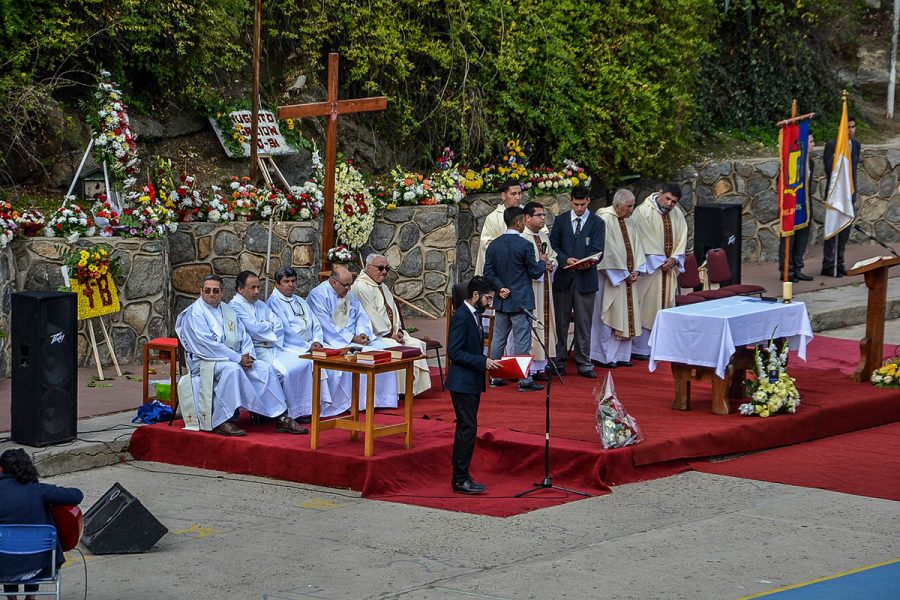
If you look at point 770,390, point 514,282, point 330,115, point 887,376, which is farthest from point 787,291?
point 330,115

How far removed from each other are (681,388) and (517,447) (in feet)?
6.45

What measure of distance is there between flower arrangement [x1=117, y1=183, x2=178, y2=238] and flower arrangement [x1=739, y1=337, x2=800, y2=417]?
5725mm

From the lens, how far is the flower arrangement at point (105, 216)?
13234mm

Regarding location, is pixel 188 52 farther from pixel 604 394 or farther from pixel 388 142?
pixel 604 394

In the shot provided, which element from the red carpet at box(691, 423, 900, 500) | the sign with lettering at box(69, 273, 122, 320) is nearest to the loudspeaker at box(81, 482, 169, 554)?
the red carpet at box(691, 423, 900, 500)

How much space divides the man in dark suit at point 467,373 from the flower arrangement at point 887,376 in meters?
4.54

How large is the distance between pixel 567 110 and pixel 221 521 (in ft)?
34.2

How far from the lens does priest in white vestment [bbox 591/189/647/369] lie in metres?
13.9

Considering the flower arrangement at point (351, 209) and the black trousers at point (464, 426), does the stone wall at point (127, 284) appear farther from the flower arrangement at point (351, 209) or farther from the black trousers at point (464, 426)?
the black trousers at point (464, 426)

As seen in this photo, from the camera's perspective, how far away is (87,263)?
12797 millimetres

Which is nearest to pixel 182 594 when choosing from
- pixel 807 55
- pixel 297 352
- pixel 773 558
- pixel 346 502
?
pixel 346 502

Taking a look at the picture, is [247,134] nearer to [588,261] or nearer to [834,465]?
[588,261]

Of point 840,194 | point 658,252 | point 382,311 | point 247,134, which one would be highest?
point 247,134

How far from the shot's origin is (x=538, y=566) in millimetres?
8047
